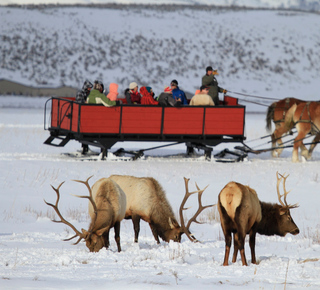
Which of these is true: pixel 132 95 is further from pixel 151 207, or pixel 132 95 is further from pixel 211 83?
pixel 151 207

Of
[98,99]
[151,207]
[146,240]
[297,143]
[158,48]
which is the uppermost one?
[158,48]

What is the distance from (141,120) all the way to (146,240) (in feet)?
27.1

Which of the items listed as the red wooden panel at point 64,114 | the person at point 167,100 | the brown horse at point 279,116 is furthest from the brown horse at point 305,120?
the red wooden panel at point 64,114

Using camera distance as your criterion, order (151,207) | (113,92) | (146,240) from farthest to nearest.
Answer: (113,92)
(146,240)
(151,207)

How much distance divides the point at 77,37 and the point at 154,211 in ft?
235

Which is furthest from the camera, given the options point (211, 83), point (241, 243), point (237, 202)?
point (211, 83)

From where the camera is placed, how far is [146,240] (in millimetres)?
8680

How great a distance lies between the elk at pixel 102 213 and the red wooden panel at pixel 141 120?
29.4 feet

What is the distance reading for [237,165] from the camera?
1695 cm

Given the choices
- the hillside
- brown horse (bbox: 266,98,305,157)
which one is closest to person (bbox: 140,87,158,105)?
brown horse (bbox: 266,98,305,157)

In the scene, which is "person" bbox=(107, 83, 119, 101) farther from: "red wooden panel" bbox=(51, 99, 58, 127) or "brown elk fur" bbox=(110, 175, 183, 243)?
"brown elk fur" bbox=(110, 175, 183, 243)

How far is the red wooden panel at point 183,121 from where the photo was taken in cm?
1680

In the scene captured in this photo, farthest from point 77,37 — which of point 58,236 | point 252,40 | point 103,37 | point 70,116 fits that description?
point 58,236

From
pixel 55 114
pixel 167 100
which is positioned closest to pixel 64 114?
pixel 55 114
